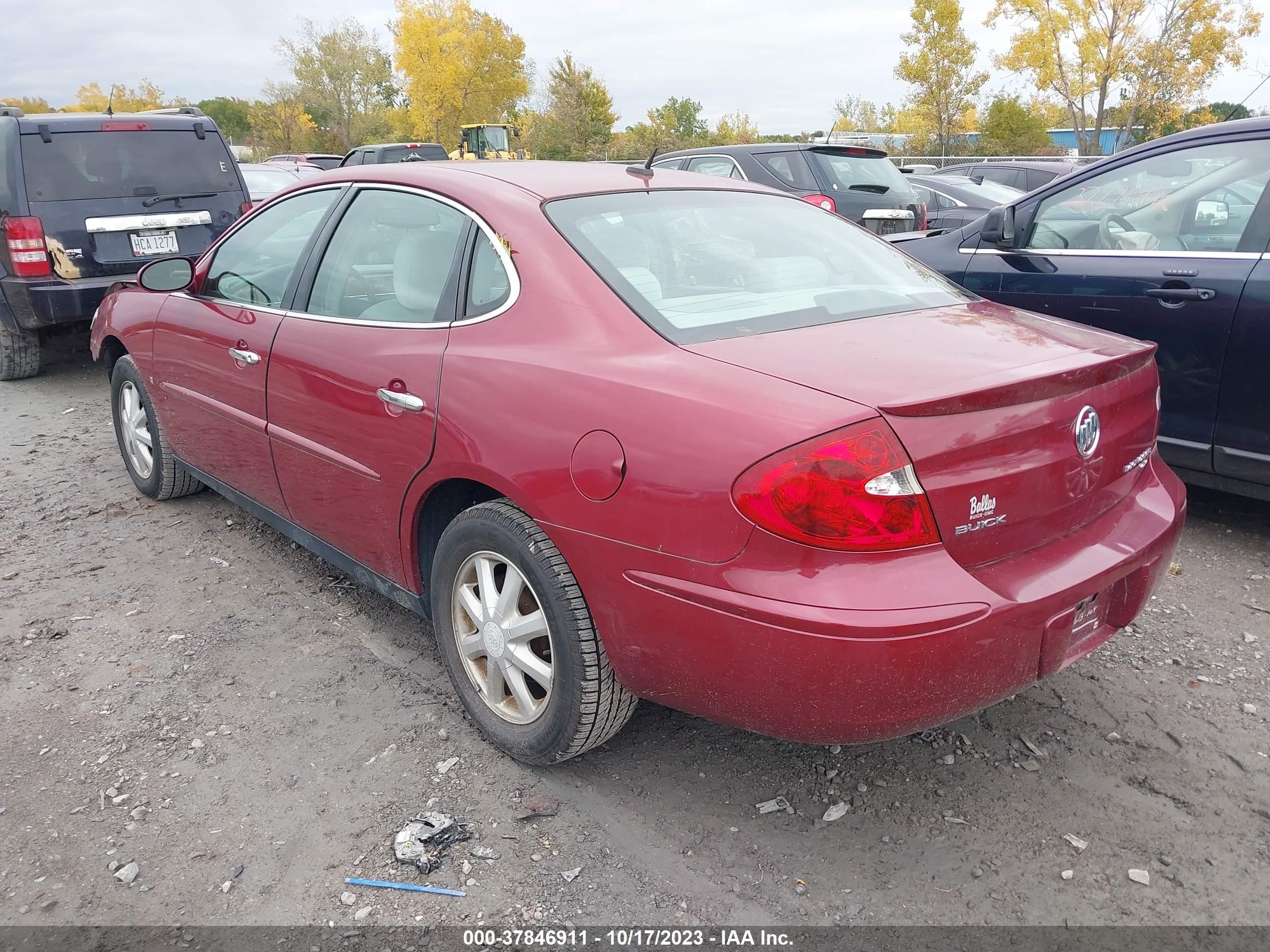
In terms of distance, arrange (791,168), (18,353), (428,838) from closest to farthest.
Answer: (428,838) → (18,353) → (791,168)

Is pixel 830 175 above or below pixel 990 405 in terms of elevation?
above

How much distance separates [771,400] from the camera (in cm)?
213

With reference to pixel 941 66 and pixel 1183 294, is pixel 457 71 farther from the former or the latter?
pixel 1183 294

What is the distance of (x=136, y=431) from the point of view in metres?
4.94

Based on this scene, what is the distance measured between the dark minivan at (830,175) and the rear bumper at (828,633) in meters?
6.89

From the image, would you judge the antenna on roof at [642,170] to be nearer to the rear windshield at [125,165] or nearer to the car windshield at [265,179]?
the rear windshield at [125,165]

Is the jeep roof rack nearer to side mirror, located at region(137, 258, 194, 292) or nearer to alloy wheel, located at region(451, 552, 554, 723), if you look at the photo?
side mirror, located at region(137, 258, 194, 292)

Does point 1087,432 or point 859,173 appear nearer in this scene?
point 1087,432

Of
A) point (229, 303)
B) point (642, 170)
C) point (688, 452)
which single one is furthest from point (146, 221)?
point (688, 452)

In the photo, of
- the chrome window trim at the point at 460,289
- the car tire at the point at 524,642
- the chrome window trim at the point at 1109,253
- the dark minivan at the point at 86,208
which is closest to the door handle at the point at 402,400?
the chrome window trim at the point at 460,289

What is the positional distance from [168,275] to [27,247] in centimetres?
372

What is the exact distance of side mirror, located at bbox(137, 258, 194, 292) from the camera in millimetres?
4098

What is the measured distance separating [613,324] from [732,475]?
0.62 meters

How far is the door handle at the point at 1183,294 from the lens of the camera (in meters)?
4.00
